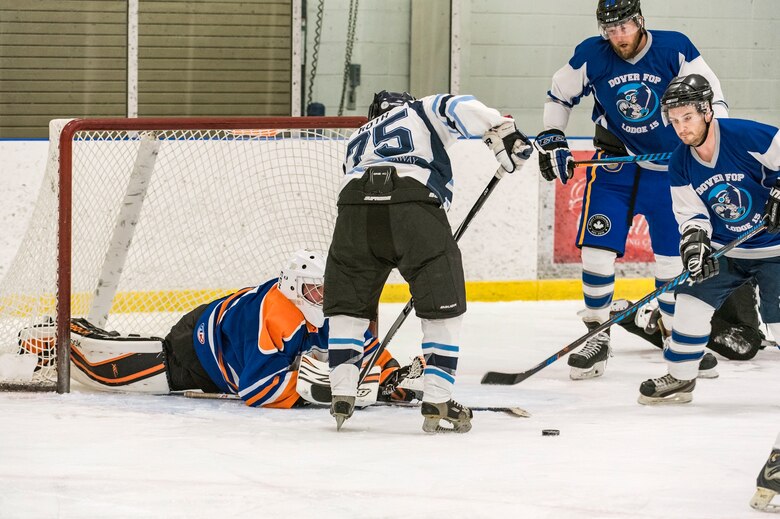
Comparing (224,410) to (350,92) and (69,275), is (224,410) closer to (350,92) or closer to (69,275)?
(69,275)

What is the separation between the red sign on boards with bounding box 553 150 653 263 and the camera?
6.32 meters

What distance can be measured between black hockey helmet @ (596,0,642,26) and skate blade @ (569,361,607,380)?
1134mm

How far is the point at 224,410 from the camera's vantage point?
3.59 metres

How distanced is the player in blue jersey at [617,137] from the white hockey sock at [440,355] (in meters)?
1.00

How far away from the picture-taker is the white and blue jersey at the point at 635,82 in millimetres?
4152

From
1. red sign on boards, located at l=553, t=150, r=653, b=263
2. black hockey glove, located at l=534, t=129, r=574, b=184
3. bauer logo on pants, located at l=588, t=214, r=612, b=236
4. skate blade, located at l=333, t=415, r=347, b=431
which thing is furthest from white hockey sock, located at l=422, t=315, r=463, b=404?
red sign on boards, located at l=553, t=150, r=653, b=263

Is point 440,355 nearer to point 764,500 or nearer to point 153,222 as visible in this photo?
point 764,500

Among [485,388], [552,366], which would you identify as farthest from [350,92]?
[485,388]

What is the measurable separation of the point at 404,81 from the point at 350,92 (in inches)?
11.5

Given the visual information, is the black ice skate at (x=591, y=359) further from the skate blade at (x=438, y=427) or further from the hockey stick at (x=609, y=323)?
the skate blade at (x=438, y=427)

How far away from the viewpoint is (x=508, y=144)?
3264 millimetres

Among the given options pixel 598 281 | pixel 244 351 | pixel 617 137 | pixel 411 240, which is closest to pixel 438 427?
pixel 411 240

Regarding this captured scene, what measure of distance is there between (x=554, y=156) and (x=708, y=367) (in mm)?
904

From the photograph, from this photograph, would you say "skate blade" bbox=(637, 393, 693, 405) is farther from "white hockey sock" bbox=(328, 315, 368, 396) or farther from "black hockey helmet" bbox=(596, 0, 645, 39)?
"black hockey helmet" bbox=(596, 0, 645, 39)
